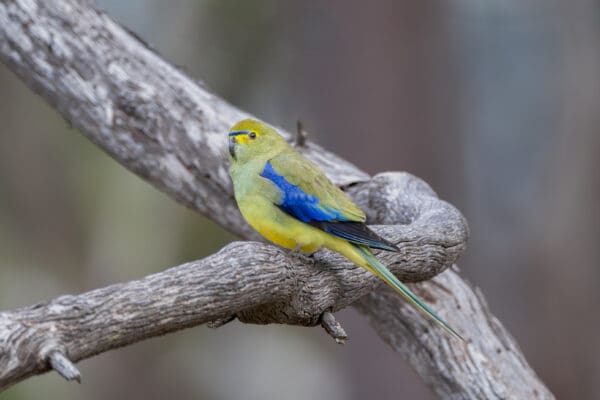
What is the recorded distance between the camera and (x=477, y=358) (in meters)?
5.64

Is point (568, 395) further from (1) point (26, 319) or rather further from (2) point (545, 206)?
(1) point (26, 319)

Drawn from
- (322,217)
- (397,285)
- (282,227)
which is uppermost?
(282,227)

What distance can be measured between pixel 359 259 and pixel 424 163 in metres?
7.26

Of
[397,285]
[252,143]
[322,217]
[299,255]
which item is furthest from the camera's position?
[252,143]

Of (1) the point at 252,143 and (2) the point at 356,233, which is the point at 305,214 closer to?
(2) the point at 356,233

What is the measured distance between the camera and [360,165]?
412 inches

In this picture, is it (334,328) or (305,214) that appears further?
(305,214)

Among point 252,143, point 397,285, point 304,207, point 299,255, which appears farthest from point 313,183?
point 397,285

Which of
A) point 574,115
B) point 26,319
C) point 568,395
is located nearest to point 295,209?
point 26,319

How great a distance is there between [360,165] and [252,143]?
5785 mm

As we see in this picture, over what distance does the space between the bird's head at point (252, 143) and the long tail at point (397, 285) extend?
2.54ft

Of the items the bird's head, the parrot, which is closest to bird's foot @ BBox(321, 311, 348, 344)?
the parrot

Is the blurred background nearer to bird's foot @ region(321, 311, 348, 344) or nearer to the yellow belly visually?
the yellow belly

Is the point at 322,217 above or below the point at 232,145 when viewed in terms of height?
below
